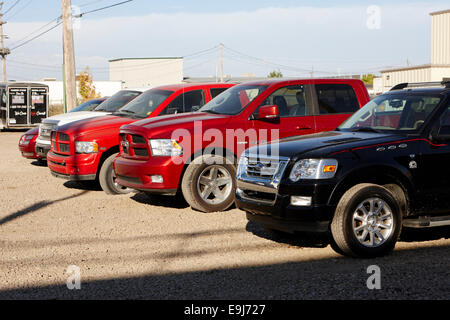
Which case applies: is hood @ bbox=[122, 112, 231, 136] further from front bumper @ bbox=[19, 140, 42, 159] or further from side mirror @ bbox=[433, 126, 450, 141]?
front bumper @ bbox=[19, 140, 42, 159]

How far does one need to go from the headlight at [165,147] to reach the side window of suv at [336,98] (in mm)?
2479

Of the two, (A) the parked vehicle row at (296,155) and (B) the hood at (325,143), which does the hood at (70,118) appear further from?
(B) the hood at (325,143)

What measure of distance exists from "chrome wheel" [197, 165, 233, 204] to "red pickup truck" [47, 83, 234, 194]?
2.34 meters

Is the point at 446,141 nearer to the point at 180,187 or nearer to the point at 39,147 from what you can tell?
the point at 180,187

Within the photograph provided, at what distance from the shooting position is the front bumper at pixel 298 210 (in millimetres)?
6414

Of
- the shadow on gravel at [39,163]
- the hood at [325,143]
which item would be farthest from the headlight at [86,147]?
the shadow on gravel at [39,163]

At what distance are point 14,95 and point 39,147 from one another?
2103cm

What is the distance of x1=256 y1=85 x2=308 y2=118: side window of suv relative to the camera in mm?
9883

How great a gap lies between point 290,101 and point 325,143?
3.21 meters

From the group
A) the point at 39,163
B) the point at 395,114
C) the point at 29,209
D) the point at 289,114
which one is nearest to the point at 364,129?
the point at 395,114

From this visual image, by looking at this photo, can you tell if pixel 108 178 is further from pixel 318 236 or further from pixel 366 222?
pixel 366 222

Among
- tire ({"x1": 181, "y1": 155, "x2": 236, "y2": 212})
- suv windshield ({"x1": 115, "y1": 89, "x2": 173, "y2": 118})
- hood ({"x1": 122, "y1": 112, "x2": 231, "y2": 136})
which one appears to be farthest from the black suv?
suv windshield ({"x1": 115, "y1": 89, "x2": 173, "y2": 118})

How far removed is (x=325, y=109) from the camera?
401 inches

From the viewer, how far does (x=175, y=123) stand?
30.9 feet
